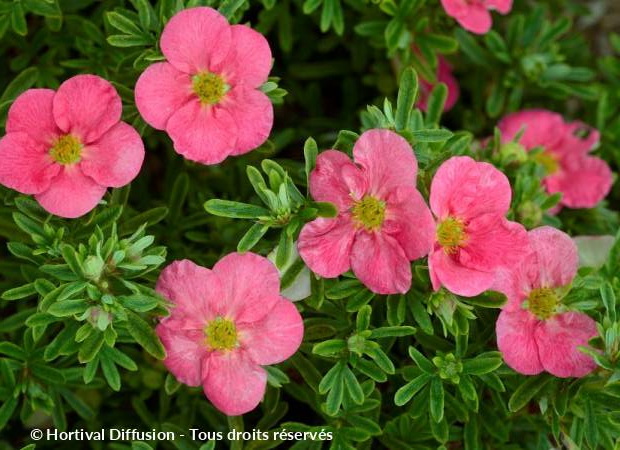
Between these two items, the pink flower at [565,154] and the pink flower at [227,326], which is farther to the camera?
the pink flower at [565,154]

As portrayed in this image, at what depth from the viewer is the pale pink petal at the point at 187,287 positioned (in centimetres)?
163

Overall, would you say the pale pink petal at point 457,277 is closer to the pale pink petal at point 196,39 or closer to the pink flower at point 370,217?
the pink flower at point 370,217

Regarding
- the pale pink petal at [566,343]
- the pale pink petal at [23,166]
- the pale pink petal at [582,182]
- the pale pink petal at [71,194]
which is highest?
the pale pink petal at [23,166]

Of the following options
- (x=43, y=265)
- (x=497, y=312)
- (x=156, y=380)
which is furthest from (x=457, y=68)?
(x=43, y=265)

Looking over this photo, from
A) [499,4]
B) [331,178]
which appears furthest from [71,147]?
[499,4]

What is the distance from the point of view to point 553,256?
1.80 metres

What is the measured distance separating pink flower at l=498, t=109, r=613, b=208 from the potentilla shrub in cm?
33

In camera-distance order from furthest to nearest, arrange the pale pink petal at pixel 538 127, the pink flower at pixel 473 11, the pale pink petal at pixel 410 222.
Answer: the pale pink petal at pixel 538 127 < the pink flower at pixel 473 11 < the pale pink petal at pixel 410 222

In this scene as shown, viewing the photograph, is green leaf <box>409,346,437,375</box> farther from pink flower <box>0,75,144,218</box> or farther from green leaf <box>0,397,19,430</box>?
green leaf <box>0,397,19,430</box>

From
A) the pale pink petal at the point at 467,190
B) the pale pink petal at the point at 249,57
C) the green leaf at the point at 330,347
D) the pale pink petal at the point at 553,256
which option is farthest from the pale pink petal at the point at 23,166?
the pale pink petal at the point at 553,256

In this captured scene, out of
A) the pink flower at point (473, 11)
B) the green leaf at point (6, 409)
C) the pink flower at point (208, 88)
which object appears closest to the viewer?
the pink flower at point (208, 88)

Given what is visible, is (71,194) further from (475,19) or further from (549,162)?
(549,162)

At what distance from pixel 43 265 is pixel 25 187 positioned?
160 millimetres

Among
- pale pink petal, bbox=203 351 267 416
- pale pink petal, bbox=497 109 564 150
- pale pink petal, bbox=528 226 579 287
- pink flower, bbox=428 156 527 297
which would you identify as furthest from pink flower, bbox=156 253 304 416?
pale pink petal, bbox=497 109 564 150
